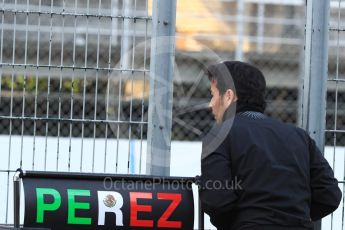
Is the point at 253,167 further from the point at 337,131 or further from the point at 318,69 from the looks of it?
the point at 337,131

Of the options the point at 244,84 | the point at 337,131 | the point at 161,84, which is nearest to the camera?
the point at 244,84

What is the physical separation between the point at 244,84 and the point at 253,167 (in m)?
0.39

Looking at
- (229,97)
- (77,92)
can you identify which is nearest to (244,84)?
(229,97)

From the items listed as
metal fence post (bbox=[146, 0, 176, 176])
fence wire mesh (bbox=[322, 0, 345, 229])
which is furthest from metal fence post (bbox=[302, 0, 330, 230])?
metal fence post (bbox=[146, 0, 176, 176])

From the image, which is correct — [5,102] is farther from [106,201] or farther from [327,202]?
[327,202]

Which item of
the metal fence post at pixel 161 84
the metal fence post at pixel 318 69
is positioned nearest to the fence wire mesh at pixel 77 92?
the metal fence post at pixel 161 84

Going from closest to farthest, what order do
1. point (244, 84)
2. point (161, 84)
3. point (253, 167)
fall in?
point (253, 167)
point (244, 84)
point (161, 84)

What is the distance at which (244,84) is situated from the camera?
345 centimetres

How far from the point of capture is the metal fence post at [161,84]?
4250 millimetres

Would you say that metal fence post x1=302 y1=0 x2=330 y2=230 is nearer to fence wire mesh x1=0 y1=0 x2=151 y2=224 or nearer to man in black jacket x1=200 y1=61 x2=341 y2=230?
man in black jacket x1=200 y1=61 x2=341 y2=230

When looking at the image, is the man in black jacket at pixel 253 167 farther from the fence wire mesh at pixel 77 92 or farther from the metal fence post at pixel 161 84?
the fence wire mesh at pixel 77 92

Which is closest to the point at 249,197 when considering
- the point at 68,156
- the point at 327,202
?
the point at 327,202

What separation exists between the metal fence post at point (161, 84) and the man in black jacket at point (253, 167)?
0.76 metres

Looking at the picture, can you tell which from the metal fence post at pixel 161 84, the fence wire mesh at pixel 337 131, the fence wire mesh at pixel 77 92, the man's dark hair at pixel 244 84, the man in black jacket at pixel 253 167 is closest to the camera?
the man in black jacket at pixel 253 167
